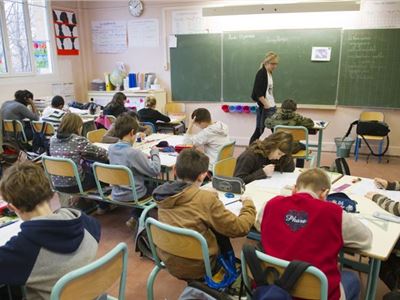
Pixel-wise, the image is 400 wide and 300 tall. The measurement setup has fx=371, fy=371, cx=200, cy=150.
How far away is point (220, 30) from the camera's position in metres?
6.52

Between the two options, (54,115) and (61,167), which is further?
(54,115)

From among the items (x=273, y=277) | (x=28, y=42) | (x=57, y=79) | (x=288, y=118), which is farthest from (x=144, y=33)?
(x=273, y=277)

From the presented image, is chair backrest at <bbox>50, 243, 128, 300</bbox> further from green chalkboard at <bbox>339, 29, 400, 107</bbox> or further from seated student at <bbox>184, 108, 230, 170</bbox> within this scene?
green chalkboard at <bbox>339, 29, 400, 107</bbox>

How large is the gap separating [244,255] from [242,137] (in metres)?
5.47

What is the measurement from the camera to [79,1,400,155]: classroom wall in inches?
236

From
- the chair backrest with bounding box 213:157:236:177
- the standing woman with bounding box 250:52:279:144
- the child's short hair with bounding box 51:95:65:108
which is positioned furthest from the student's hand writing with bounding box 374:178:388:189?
the child's short hair with bounding box 51:95:65:108

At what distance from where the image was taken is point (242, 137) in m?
6.93

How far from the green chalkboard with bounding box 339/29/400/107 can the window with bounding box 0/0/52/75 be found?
523cm

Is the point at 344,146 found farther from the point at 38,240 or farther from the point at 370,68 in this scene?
the point at 38,240

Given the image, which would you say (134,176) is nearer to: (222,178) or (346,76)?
(222,178)

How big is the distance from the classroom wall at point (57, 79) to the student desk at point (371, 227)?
5.13 meters

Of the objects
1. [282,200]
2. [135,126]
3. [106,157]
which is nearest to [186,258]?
[282,200]

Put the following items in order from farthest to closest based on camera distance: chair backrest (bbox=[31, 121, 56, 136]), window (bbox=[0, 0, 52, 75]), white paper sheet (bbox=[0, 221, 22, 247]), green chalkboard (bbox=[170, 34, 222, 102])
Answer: green chalkboard (bbox=[170, 34, 222, 102])
window (bbox=[0, 0, 52, 75])
chair backrest (bbox=[31, 121, 56, 136])
white paper sheet (bbox=[0, 221, 22, 247])

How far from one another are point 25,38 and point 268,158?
18.0 feet
